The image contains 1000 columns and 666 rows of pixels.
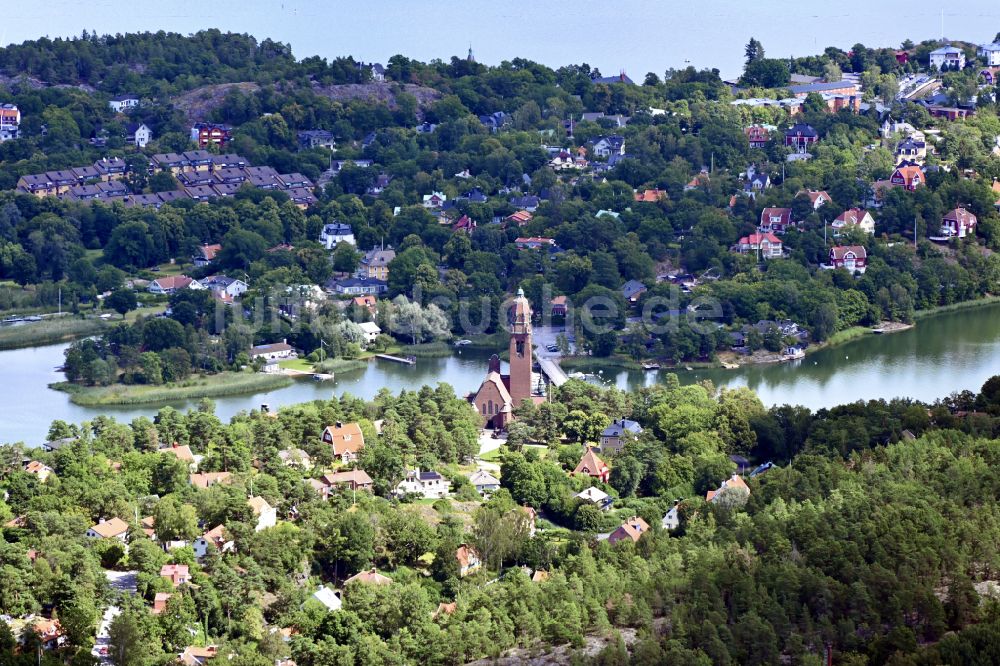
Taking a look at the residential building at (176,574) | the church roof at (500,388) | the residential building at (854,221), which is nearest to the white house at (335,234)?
the residential building at (854,221)

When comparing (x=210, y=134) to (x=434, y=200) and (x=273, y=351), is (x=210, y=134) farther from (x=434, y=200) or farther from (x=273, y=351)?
(x=273, y=351)

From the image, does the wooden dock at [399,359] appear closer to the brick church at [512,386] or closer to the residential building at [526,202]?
the brick church at [512,386]

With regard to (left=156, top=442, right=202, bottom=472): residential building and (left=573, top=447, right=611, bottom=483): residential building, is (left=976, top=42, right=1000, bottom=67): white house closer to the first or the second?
(left=573, top=447, right=611, bottom=483): residential building

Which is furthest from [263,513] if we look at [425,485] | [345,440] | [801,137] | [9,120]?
[9,120]

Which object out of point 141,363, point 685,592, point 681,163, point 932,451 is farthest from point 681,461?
point 681,163

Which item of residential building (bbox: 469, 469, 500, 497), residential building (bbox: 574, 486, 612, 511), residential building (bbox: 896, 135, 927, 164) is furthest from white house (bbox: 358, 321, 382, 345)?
residential building (bbox: 896, 135, 927, 164)

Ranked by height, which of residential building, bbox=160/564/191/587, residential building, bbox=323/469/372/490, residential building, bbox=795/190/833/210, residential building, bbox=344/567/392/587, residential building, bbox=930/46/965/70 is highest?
residential building, bbox=930/46/965/70
